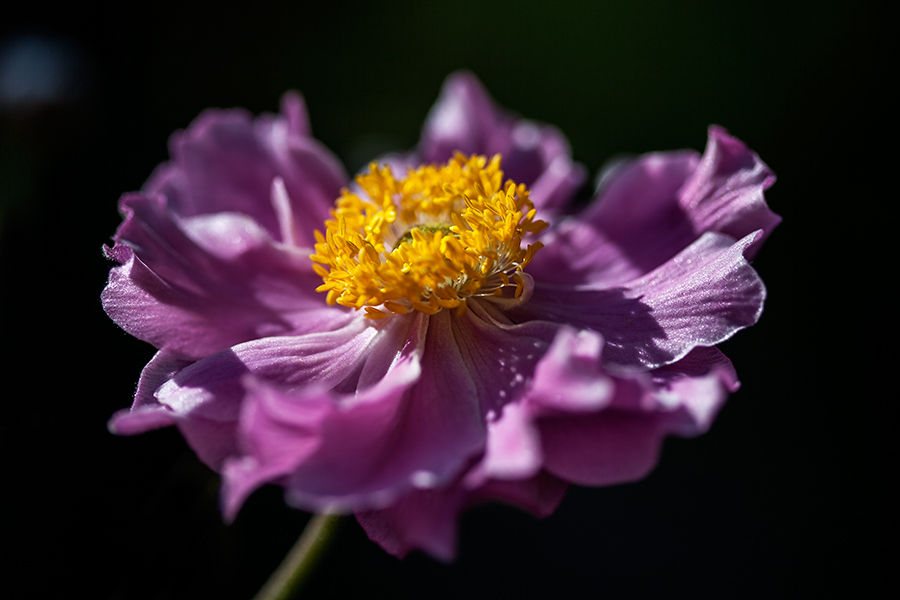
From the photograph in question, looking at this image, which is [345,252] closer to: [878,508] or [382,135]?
[382,135]

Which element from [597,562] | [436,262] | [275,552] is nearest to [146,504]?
[436,262]

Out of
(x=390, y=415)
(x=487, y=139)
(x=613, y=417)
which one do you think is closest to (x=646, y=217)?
(x=487, y=139)

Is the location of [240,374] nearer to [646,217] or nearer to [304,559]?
[304,559]

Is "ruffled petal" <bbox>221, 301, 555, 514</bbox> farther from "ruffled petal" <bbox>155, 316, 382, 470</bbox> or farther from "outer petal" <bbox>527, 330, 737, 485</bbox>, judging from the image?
"outer petal" <bbox>527, 330, 737, 485</bbox>

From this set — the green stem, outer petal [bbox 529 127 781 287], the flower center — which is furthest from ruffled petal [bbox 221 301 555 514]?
outer petal [bbox 529 127 781 287]

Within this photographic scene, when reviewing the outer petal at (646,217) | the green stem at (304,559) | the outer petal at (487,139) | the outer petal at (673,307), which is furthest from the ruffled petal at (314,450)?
the outer petal at (487,139)

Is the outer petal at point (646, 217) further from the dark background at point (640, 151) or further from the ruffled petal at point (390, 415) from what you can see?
the dark background at point (640, 151)
